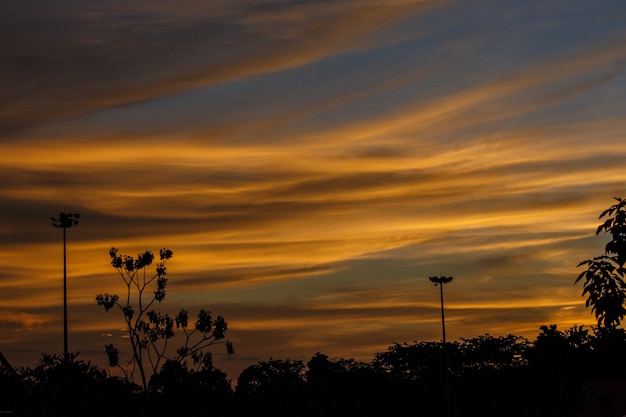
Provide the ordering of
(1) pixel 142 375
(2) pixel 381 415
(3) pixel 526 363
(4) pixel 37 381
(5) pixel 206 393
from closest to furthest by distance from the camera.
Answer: (1) pixel 142 375, (4) pixel 37 381, (5) pixel 206 393, (2) pixel 381 415, (3) pixel 526 363

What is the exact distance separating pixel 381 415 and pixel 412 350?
2540 cm

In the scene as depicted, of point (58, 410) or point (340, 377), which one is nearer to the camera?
point (58, 410)

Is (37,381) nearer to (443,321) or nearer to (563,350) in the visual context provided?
(443,321)

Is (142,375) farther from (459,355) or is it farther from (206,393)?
(459,355)

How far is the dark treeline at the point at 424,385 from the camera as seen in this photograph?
101 metres

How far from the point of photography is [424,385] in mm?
125125

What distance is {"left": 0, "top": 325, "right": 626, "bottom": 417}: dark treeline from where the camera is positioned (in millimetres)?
101062

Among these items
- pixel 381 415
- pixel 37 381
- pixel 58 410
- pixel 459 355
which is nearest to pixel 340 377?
pixel 381 415

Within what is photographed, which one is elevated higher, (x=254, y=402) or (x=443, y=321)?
(x=443, y=321)

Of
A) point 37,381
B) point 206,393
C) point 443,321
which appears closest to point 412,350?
point 443,321

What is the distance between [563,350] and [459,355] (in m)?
19.9

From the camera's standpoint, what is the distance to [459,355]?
144 m

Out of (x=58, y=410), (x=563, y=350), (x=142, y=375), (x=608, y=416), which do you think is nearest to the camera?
(x=608, y=416)

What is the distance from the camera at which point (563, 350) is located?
127 metres
